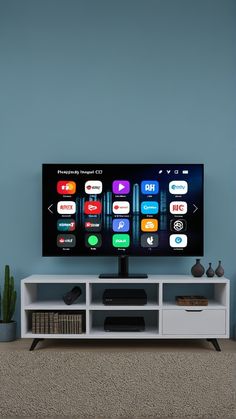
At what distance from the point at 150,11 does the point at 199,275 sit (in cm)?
220

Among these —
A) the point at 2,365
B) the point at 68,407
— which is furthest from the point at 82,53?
the point at 68,407

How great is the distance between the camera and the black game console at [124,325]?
4293mm

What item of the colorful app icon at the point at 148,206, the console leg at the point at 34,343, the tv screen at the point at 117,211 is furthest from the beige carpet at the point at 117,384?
the colorful app icon at the point at 148,206

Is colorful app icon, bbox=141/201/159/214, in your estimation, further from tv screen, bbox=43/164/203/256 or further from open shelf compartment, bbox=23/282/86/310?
open shelf compartment, bbox=23/282/86/310

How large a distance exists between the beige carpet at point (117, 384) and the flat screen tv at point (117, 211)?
82 cm

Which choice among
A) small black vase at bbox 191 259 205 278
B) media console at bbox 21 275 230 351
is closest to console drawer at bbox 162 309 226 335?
media console at bbox 21 275 230 351

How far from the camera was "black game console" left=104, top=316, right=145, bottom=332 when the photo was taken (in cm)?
429

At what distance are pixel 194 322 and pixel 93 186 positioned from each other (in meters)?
1.28

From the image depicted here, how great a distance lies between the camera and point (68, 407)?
116 inches

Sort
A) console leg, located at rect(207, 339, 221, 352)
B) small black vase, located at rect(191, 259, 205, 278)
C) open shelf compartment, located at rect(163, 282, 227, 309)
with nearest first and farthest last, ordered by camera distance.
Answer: console leg, located at rect(207, 339, 221, 352)
small black vase, located at rect(191, 259, 205, 278)
open shelf compartment, located at rect(163, 282, 227, 309)

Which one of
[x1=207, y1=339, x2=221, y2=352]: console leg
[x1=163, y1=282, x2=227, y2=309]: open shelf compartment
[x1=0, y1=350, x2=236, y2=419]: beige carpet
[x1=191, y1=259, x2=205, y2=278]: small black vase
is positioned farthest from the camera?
[x1=163, y1=282, x2=227, y2=309]: open shelf compartment

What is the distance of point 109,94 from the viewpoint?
4.77 m

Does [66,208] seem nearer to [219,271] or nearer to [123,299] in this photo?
[123,299]

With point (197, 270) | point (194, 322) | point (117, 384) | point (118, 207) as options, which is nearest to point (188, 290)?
point (197, 270)
